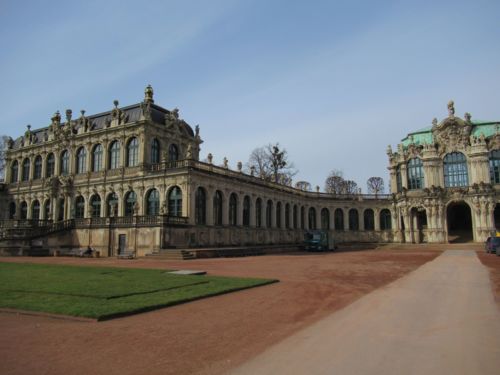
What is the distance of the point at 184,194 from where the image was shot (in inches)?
1516

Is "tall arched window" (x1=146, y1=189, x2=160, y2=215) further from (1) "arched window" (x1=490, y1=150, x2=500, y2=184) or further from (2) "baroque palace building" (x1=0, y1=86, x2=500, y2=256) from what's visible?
(1) "arched window" (x1=490, y1=150, x2=500, y2=184)

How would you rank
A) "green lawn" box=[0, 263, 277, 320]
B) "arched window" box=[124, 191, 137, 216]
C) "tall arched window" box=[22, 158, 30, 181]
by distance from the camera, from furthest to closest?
"tall arched window" box=[22, 158, 30, 181], "arched window" box=[124, 191, 137, 216], "green lawn" box=[0, 263, 277, 320]

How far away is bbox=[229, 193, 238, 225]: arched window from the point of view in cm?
4525

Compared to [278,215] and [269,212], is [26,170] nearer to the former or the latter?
[269,212]

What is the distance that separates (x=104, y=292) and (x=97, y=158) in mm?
38937

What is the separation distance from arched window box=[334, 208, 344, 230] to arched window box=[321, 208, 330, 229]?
143 centimetres

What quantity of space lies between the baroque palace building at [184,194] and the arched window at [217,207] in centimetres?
12

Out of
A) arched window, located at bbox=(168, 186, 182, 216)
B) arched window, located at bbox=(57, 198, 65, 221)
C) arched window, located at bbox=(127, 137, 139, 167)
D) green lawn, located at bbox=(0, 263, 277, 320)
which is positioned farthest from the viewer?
arched window, located at bbox=(57, 198, 65, 221)

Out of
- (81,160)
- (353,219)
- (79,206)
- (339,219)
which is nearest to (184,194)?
(79,206)

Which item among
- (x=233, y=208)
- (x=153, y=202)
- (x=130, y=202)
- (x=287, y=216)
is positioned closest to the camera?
(x=153, y=202)

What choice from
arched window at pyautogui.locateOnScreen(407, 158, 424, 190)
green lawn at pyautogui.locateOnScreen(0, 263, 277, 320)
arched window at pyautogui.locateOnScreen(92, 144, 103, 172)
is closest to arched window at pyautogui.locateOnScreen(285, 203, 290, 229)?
arched window at pyautogui.locateOnScreen(407, 158, 424, 190)

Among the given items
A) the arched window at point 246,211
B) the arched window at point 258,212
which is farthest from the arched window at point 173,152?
the arched window at point 258,212

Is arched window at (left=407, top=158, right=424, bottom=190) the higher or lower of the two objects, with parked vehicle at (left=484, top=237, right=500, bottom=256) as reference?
higher

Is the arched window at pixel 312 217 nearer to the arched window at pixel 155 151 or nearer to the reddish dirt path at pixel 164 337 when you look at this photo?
the arched window at pixel 155 151
